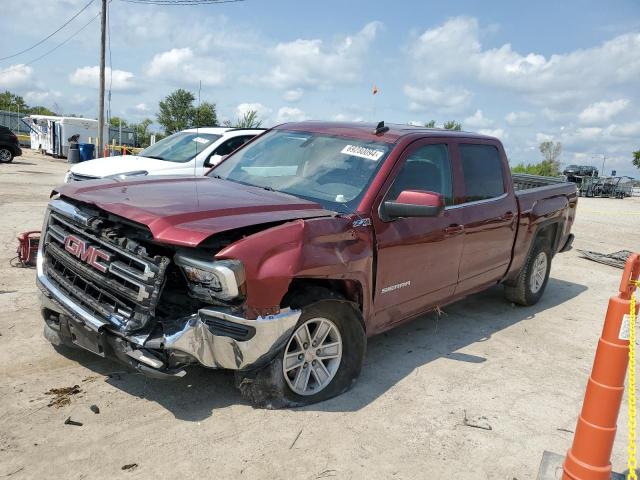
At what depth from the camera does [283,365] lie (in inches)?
139

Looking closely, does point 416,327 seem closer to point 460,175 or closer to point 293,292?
point 460,175

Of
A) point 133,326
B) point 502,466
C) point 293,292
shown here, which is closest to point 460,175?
point 293,292

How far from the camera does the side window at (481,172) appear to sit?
515cm

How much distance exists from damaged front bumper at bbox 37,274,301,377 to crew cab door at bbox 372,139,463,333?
1.02 metres

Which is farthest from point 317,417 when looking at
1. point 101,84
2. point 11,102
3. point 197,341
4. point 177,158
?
point 11,102

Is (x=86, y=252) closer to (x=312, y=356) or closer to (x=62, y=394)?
(x=62, y=394)

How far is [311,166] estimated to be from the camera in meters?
4.58

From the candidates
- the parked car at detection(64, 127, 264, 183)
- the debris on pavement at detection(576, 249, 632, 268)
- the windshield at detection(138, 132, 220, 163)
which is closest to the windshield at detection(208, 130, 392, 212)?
the parked car at detection(64, 127, 264, 183)

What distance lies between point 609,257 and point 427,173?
23.7 ft

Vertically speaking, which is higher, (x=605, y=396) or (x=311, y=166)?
(x=311, y=166)

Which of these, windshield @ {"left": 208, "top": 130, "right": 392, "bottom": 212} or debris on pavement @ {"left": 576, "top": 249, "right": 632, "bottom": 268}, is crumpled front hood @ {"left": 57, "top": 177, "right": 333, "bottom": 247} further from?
debris on pavement @ {"left": 576, "top": 249, "right": 632, "bottom": 268}

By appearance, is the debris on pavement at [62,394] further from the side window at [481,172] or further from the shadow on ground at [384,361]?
the side window at [481,172]

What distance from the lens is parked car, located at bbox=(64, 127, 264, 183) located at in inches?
347

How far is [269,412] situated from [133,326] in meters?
1.02
